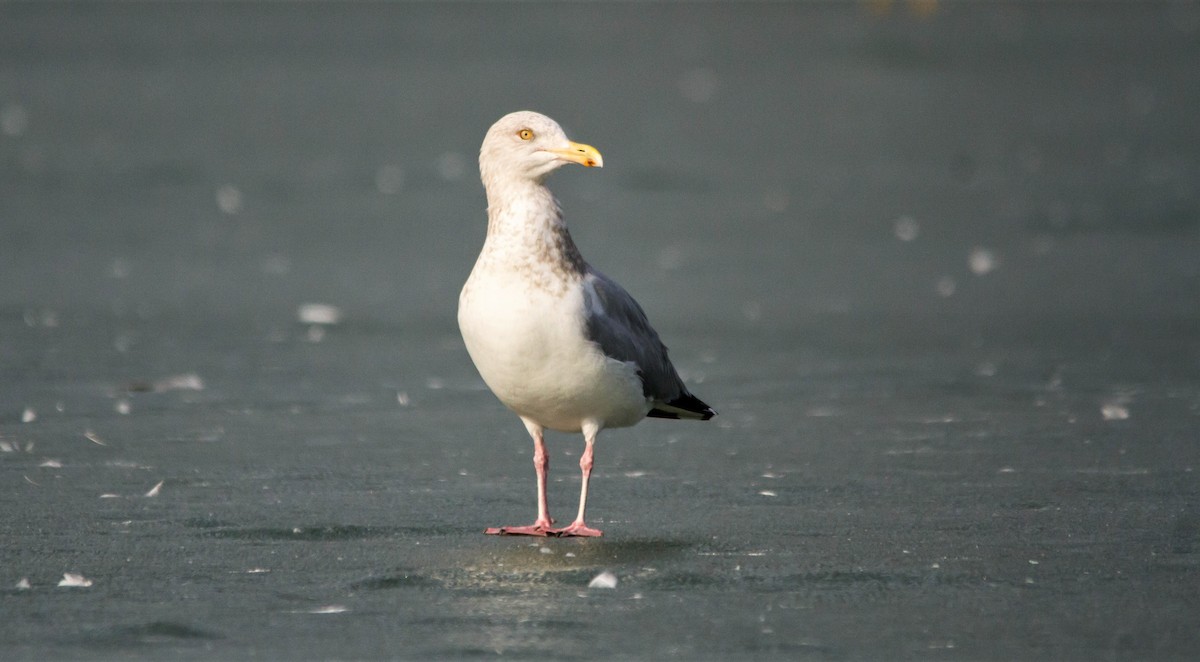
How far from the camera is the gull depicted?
6.42 meters

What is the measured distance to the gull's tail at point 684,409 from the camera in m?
7.22

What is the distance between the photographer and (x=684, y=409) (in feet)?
23.9

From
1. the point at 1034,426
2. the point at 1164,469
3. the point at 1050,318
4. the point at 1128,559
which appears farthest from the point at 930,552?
the point at 1050,318

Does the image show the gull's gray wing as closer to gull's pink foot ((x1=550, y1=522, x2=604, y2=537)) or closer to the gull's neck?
the gull's neck

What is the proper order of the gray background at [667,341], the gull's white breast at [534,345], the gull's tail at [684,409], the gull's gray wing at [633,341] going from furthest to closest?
the gull's tail at [684,409] → the gull's gray wing at [633,341] → the gull's white breast at [534,345] → the gray background at [667,341]

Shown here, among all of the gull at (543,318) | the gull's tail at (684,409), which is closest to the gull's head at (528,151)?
the gull at (543,318)

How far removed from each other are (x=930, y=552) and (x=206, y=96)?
14728 millimetres

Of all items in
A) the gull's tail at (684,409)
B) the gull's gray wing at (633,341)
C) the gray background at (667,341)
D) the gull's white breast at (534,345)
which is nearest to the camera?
the gray background at (667,341)

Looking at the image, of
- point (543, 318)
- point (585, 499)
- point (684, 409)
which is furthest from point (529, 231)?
point (684, 409)

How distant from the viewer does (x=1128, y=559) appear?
6.10m

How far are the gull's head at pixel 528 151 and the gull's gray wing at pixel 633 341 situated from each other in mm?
397

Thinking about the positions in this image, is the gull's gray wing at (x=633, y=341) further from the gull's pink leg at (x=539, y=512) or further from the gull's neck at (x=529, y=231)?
the gull's pink leg at (x=539, y=512)

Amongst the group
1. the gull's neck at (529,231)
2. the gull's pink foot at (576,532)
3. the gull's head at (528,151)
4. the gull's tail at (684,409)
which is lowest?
the gull's pink foot at (576,532)

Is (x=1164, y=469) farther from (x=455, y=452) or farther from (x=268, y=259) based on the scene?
(x=268, y=259)
